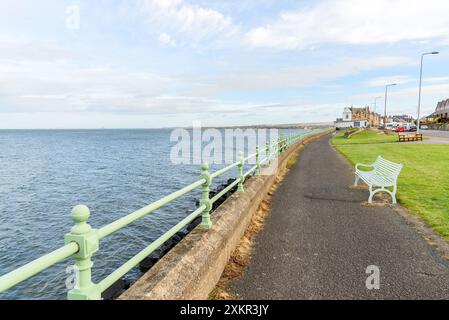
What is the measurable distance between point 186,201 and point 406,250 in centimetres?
1156

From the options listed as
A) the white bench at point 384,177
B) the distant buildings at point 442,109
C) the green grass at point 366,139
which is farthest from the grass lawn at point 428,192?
the distant buildings at point 442,109

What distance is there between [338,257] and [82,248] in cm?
384

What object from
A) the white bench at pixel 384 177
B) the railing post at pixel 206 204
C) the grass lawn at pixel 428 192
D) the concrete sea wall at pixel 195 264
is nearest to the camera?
the concrete sea wall at pixel 195 264

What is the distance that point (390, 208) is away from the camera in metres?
7.79

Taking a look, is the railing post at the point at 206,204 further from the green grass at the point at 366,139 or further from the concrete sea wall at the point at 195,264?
the green grass at the point at 366,139

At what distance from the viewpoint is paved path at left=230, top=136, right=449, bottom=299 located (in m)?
4.01

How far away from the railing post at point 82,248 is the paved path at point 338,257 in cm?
198

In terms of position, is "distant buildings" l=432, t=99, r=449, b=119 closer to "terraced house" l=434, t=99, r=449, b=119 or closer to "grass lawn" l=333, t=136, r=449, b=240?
"terraced house" l=434, t=99, r=449, b=119

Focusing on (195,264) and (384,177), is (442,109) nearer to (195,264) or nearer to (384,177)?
(384,177)

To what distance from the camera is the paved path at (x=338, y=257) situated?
13.1 feet

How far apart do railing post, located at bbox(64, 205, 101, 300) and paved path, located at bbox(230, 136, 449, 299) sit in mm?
1976

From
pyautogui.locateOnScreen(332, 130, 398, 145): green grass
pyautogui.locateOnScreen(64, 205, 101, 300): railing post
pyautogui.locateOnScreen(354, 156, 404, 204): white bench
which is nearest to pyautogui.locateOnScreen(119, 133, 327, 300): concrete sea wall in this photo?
pyautogui.locateOnScreen(64, 205, 101, 300): railing post

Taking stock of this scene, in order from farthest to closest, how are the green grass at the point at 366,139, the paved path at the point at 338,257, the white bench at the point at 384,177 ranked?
the green grass at the point at 366,139, the white bench at the point at 384,177, the paved path at the point at 338,257
